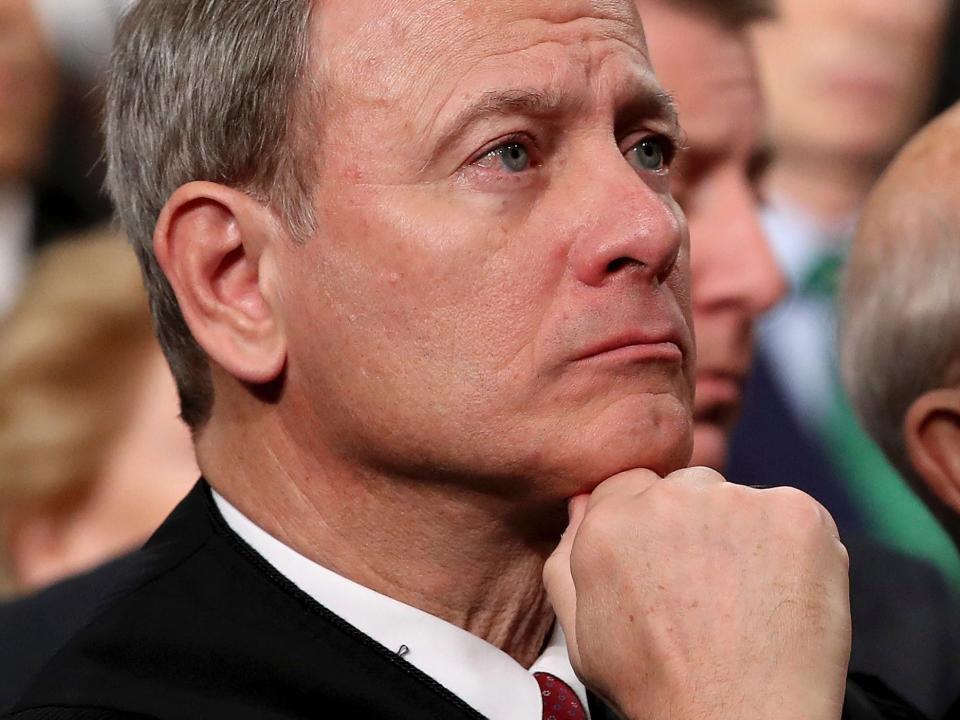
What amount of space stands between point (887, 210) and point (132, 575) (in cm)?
148

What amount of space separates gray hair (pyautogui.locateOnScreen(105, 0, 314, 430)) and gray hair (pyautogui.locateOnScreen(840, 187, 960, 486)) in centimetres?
114

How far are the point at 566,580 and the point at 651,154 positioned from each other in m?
0.70

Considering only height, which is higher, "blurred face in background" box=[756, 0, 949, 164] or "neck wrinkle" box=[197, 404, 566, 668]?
"neck wrinkle" box=[197, 404, 566, 668]

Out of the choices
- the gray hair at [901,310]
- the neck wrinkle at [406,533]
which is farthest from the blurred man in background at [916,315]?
the neck wrinkle at [406,533]

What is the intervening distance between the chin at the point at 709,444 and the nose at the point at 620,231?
4.16ft

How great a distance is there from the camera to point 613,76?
246 centimetres

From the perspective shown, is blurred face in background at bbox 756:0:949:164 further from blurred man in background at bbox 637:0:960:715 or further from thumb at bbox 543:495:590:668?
thumb at bbox 543:495:590:668

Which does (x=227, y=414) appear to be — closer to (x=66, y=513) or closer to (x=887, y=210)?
(x=887, y=210)

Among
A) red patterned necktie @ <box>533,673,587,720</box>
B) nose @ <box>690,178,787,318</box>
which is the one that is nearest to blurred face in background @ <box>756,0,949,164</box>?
nose @ <box>690,178,787,318</box>

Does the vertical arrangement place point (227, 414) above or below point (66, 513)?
above

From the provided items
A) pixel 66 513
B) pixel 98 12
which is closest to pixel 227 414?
pixel 66 513

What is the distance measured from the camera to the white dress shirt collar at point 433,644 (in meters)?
2.39

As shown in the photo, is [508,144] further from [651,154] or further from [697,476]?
[697,476]

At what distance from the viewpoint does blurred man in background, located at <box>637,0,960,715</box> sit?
3592 mm
